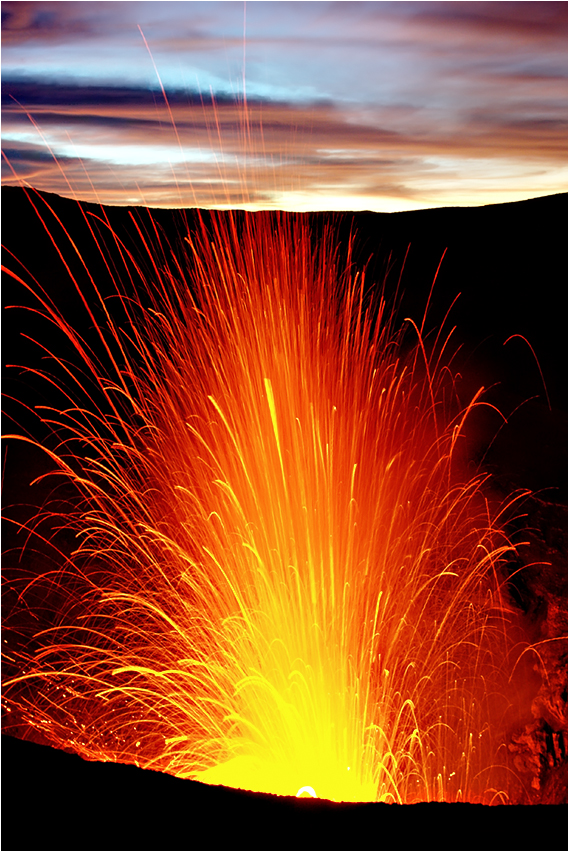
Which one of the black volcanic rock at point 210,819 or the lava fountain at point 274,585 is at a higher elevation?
the lava fountain at point 274,585

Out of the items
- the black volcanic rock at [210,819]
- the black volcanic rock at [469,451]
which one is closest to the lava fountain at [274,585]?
the black volcanic rock at [469,451]

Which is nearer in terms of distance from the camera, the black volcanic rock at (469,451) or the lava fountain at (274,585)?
the black volcanic rock at (469,451)

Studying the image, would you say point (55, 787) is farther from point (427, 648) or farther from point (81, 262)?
point (81, 262)

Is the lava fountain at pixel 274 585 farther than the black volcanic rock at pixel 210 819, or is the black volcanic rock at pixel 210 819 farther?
the lava fountain at pixel 274 585

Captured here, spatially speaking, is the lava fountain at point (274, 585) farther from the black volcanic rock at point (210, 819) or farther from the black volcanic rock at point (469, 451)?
the black volcanic rock at point (210, 819)

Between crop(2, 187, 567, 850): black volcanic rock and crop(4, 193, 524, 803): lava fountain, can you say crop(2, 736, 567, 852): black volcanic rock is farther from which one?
crop(4, 193, 524, 803): lava fountain

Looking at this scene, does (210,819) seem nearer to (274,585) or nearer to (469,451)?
(274,585)

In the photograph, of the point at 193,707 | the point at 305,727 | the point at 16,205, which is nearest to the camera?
the point at 305,727

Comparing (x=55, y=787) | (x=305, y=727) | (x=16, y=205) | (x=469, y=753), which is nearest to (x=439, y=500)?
(x=469, y=753)
